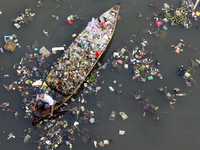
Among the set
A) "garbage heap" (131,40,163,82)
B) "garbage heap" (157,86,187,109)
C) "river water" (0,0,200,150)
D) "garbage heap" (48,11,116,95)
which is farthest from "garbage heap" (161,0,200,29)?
"garbage heap" (157,86,187,109)

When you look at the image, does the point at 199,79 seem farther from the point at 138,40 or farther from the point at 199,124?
the point at 138,40

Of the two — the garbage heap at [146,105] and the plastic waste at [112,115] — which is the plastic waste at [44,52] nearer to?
the plastic waste at [112,115]

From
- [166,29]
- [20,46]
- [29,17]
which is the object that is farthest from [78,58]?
[166,29]

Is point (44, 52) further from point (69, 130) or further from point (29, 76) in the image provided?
point (69, 130)

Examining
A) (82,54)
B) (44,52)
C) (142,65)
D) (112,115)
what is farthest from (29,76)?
(142,65)

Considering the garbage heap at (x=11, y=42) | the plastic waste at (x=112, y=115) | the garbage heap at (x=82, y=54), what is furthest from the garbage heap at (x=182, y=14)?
the garbage heap at (x=11, y=42)

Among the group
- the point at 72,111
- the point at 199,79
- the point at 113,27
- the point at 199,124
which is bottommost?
Result: the point at 199,124
